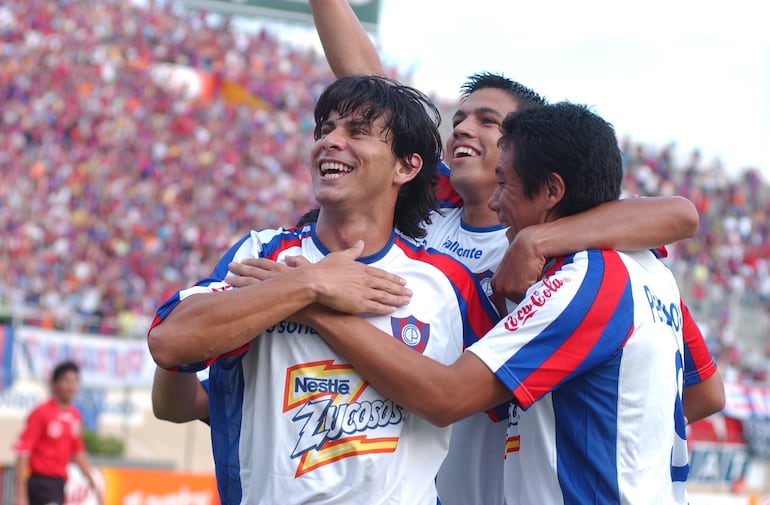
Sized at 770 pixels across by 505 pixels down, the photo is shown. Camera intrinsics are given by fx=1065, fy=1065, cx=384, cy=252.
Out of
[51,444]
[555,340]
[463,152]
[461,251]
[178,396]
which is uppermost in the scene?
[463,152]

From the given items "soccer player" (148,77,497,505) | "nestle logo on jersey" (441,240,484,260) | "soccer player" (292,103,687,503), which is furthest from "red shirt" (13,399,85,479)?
"soccer player" (292,103,687,503)

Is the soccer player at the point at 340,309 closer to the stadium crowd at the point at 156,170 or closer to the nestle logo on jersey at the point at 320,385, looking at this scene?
the nestle logo on jersey at the point at 320,385

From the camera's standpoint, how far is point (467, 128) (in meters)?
4.29

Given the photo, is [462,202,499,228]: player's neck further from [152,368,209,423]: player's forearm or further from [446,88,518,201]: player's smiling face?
[152,368,209,423]: player's forearm

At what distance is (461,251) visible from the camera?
4.20 m

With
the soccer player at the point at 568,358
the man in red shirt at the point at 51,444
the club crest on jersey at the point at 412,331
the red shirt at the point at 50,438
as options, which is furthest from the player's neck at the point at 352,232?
the red shirt at the point at 50,438

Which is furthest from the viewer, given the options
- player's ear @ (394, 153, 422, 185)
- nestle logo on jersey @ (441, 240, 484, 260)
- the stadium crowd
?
the stadium crowd

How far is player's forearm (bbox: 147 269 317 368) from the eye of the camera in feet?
10.00

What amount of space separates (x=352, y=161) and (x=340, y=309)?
1.79 feet

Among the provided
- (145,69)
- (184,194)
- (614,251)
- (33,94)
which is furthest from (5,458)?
(145,69)

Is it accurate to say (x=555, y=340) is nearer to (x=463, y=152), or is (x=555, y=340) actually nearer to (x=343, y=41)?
(x=463, y=152)

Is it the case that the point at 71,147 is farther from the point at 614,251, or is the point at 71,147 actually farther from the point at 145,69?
the point at 614,251

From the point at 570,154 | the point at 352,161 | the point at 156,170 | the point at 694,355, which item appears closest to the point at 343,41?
the point at 352,161

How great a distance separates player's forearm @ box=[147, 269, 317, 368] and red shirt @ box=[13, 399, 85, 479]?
8158 millimetres
